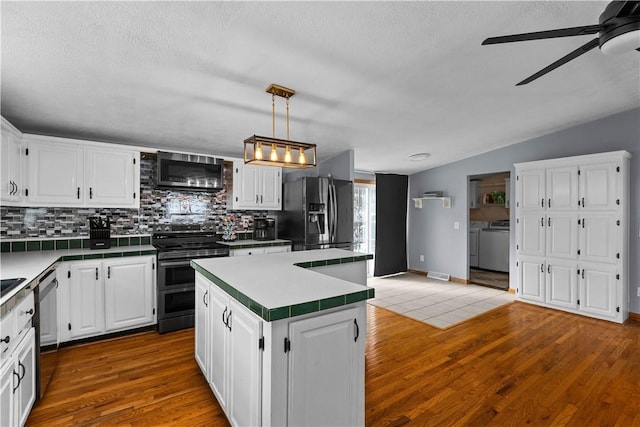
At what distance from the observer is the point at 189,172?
3816 mm

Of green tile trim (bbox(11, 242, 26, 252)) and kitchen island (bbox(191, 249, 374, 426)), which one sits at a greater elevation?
green tile trim (bbox(11, 242, 26, 252))

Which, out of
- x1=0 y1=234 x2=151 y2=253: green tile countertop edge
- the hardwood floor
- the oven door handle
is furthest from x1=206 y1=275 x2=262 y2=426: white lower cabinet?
x1=0 y1=234 x2=151 y2=253: green tile countertop edge

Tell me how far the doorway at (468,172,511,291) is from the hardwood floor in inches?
111

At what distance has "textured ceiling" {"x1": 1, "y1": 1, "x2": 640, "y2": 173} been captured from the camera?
1.78m

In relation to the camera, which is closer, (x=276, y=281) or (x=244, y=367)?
(x=244, y=367)

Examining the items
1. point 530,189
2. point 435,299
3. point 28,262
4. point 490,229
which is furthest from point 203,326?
point 490,229

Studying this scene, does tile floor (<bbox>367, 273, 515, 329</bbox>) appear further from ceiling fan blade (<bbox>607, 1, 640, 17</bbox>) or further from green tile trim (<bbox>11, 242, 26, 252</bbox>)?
green tile trim (<bbox>11, 242, 26, 252</bbox>)

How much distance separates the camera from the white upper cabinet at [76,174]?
118 inches

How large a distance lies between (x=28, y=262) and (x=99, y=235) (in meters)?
0.86

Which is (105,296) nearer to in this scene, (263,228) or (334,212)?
(263,228)

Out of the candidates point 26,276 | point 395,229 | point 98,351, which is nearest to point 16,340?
point 26,276

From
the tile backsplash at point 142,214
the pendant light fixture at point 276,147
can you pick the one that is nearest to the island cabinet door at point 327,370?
the pendant light fixture at point 276,147

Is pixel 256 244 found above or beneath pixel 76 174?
beneath

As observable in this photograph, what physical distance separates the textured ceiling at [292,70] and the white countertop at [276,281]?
4.62 ft
